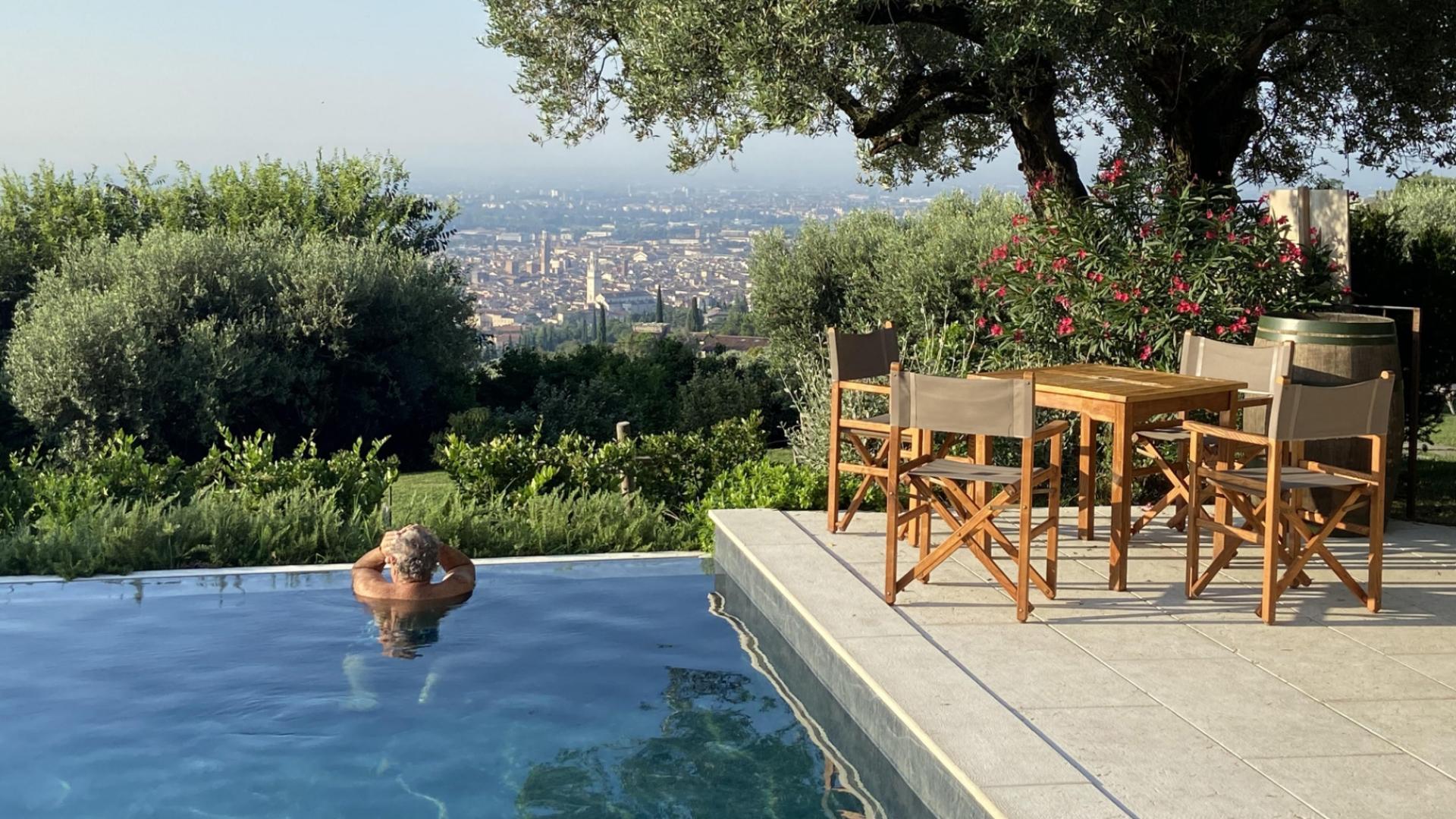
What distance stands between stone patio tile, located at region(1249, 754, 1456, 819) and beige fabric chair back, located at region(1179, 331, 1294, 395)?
2735 mm

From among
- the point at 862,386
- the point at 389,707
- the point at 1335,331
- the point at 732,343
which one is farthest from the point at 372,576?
the point at 732,343

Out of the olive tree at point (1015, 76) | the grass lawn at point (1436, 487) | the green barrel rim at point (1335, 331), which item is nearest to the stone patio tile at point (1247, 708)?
the green barrel rim at point (1335, 331)

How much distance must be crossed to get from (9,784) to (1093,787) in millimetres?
3247

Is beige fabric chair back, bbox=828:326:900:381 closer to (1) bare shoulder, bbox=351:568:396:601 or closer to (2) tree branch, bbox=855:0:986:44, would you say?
(2) tree branch, bbox=855:0:986:44

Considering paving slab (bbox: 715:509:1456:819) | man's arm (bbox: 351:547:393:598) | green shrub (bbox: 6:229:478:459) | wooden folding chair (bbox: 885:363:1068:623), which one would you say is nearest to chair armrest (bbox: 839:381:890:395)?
paving slab (bbox: 715:509:1456:819)

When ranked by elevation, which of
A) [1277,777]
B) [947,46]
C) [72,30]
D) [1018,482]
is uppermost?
[72,30]

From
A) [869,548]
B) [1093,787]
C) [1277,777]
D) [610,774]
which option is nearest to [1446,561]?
[869,548]

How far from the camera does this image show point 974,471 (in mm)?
5199

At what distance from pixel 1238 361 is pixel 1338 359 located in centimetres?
51

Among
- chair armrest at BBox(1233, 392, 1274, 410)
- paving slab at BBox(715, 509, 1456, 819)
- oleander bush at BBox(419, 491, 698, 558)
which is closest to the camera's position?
paving slab at BBox(715, 509, 1456, 819)

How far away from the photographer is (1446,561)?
6.23 m

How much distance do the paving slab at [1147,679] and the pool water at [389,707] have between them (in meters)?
0.41

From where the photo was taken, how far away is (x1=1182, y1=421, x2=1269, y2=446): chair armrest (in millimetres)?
5094

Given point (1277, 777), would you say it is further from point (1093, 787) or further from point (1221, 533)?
point (1221, 533)
